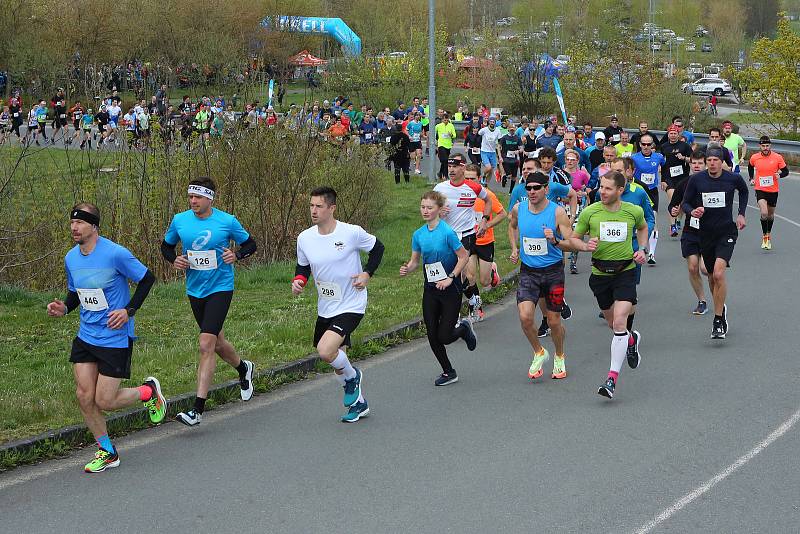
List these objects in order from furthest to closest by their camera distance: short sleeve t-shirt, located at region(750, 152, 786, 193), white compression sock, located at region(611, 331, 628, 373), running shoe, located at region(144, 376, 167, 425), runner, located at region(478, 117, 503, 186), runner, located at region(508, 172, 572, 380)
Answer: runner, located at region(478, 117, 503, 186)
short sleeve t-shirt, located at region(750, 152, 786, 193)
runner, located at region(508, 172, 572, 380)
white compression sock, located at region(611, 331, 628, 373)
running shoe, located at region(144, 376, 167, 425)

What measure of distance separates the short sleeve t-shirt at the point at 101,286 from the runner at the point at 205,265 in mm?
774

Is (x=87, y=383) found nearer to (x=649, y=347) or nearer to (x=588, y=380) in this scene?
(x=588, y=380)

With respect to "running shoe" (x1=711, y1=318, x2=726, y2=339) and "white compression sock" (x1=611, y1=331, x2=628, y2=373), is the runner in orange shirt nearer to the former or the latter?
"running shoe" (x1=711, y1=318, x2=726, y2=339)

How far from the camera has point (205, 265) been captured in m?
8.88

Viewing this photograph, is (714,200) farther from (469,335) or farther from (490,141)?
(490,141)

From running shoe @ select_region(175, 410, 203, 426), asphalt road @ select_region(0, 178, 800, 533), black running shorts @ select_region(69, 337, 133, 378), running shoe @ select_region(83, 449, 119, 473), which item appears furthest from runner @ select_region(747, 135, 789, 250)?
running shoe @ select_region(83, 449, 119, 473)

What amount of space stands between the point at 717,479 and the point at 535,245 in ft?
10.4

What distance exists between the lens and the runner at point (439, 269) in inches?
391

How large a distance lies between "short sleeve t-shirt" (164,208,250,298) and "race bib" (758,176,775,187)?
1175 cm

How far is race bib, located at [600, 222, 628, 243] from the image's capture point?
9.97m

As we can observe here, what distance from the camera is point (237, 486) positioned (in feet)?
24.3

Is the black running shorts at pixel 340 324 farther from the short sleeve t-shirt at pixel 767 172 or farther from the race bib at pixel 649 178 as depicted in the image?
the short sleeve t-shirt at pixel 767 172

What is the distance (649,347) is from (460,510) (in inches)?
202

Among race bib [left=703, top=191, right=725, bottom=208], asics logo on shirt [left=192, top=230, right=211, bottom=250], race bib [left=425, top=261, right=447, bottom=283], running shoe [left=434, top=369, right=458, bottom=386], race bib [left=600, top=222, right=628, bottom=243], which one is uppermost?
asics logo on shirt [left=192, top=230, right=211, bottom=250]
